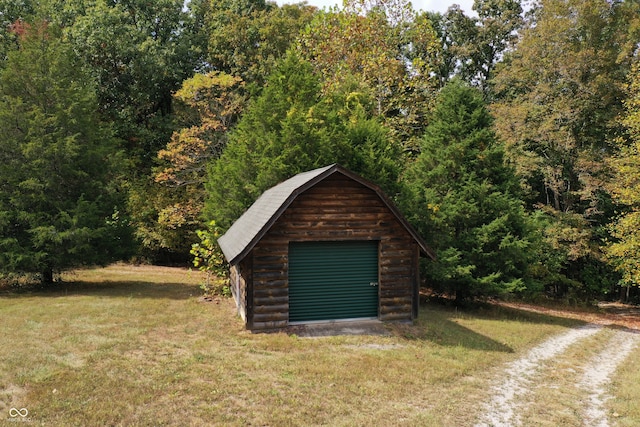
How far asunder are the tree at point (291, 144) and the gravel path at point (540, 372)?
29.3 feet

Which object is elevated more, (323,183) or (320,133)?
(320,133)

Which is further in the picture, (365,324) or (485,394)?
(365,324)

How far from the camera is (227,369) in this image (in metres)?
8.95

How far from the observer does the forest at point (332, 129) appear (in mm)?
17859

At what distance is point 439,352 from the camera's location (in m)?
11.1

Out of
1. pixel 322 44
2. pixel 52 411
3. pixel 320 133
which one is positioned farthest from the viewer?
pixel 322 44

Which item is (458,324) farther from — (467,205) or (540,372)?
(467,205)

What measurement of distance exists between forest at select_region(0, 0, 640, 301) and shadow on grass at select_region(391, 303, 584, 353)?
3.76 feet

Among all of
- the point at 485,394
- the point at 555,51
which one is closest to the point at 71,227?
the point at 485,394

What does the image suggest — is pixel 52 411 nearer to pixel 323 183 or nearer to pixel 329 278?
pixel 329 278

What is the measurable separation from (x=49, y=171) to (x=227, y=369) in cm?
1462

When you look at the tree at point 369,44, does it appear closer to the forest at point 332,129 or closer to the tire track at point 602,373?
the forest at point 332,129

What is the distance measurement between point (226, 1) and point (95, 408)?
36.1 meters

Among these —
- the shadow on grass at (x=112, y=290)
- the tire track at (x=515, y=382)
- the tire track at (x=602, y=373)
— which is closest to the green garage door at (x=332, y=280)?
the tire track at (x=515, y=382)
